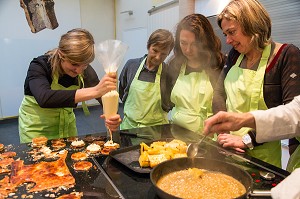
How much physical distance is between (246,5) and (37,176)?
49.3 inches

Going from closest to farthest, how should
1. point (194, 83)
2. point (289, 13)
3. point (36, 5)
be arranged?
point (194, 83) < point (289, 13) < point (36, 5)

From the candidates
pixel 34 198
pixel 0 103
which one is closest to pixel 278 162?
pixel 34 198

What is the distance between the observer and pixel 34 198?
819 mm

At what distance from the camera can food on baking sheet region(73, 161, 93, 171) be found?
102 centimetres

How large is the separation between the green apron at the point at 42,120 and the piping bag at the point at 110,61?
1.32 ft

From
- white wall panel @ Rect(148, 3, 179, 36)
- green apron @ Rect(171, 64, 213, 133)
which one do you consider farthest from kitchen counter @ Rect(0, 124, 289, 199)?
white wall panel @ Rect(148, 3, 179, 36)

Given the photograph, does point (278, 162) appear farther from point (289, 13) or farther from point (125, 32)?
point (125, 32)

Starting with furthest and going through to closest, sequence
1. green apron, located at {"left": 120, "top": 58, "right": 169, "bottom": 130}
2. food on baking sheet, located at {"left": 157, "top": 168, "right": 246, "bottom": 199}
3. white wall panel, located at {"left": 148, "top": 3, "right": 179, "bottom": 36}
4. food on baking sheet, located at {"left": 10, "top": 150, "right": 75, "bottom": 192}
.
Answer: white wall panel, located at {"left": 148, "top": 3, "right": 179, "bottom": 36} → green apron, located at {"left": 120, "top": 58, "right": 169, "bottom": 130} → food on baking sheet, located at {"left": 10, "top": 150, "right": 75, "bottom": 192} → food on baking sheet, located at {"left": 157, "top": 168, "right": 246, "bottom": 199}

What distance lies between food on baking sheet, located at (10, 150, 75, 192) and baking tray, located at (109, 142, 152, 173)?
8.4 inches

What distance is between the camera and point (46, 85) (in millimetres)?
1410

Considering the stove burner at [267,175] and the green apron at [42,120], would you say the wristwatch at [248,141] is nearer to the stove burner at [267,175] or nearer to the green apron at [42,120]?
the stove burner at [267,175]

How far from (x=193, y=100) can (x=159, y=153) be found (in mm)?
622

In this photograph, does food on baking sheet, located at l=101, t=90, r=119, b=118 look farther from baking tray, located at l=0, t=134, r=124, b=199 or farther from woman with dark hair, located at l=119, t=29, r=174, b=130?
woman with dark hair, located at l=119, t=29, r=174, b=130

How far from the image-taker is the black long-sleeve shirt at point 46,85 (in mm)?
1319
